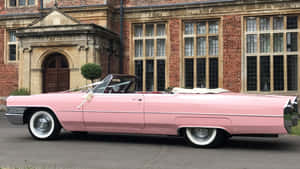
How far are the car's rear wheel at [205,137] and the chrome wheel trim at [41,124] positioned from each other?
276cm

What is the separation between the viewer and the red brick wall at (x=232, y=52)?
51.7 ft

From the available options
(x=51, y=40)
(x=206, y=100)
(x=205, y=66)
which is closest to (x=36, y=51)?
(x=51, y=40)

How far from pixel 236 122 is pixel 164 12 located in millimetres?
10754

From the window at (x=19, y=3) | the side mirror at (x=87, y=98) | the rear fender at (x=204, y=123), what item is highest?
the window at (x=19, y=3)

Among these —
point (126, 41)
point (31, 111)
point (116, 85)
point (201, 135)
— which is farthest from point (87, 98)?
point (126, 41)

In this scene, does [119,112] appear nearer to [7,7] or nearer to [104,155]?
[104,155]

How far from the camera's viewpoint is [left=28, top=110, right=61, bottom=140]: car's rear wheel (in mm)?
7699

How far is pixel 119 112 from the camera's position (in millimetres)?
7156

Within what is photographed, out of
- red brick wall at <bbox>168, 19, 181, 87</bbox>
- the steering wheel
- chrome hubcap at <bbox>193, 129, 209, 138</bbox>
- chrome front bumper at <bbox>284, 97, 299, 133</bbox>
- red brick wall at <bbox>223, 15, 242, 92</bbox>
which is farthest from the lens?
red brick wall at <bbox>168, 19, 181, 87</bbox>

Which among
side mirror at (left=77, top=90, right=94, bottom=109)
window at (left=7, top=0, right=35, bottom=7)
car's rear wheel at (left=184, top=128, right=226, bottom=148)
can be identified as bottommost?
car's rear wheel at (left=184, top=128, right=226, bottom=148)

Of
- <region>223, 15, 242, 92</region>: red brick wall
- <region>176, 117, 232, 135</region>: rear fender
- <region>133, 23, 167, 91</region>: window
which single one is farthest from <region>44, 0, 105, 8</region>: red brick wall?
<region>176, 117, 232, 135</region>: rear fender

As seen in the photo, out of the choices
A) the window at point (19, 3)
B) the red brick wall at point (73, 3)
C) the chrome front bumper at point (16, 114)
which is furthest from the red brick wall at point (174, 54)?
the chrome front bumper at point (16, 114)

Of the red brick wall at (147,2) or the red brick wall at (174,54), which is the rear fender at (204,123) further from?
the red brick wall at (147,2)

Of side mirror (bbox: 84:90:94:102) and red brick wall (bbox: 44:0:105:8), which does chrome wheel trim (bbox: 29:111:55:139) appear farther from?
red brick wall (bbox: 44:0:105:8)
